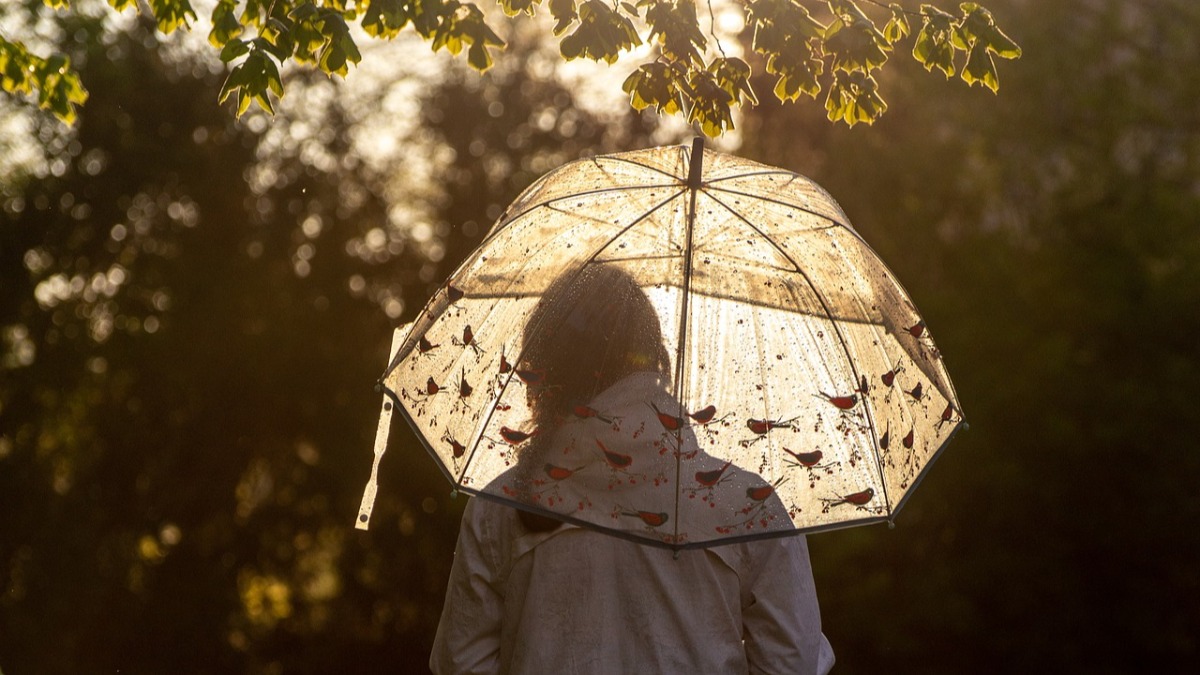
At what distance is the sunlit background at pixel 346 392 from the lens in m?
8.28

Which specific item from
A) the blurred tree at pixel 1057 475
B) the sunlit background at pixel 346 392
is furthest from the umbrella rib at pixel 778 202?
the blurred tree at pixel 1057 475

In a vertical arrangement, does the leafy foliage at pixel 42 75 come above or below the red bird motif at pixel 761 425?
above

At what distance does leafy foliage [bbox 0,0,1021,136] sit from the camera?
140 inches

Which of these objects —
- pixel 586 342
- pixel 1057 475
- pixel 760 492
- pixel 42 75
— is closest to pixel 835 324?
pixel 760 492

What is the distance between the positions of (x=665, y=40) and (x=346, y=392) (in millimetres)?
5555

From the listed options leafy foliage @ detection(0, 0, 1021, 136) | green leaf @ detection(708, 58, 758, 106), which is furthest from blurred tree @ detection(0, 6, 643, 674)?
green leaf @ detection(708, 58, 758, 106)

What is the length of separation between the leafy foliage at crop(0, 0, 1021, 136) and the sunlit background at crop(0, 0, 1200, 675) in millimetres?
4778

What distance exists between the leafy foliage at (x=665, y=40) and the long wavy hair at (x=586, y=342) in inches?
36.4

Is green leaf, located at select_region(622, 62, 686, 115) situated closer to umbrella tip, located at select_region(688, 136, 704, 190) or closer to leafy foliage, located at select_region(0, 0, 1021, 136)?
leafy foliage, located at select_region(0, 0, 1021, 136)

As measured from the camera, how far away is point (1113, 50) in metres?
11.0

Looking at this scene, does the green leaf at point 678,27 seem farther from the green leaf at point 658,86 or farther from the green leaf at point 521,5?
the green leaf at point 521,5

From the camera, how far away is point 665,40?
3799 mm

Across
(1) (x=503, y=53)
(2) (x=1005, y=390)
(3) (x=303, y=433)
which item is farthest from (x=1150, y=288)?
(3) (x=303, y=433)

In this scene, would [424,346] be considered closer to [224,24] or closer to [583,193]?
[583,193]
